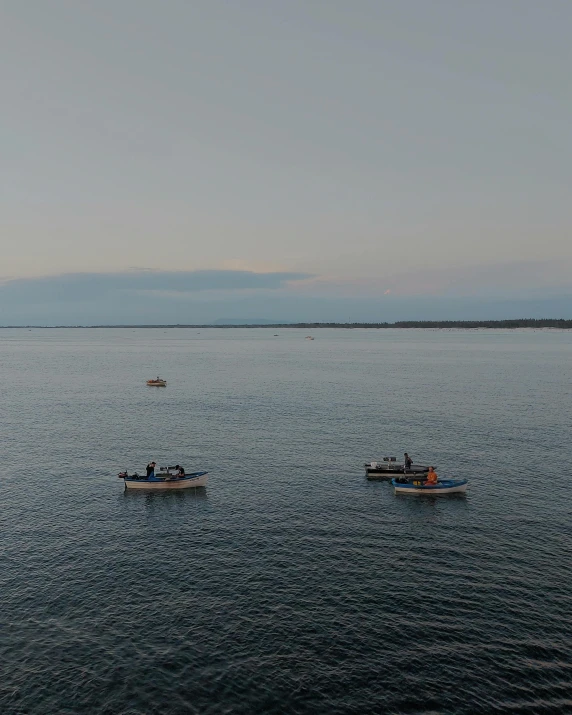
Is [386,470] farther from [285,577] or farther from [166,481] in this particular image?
[285,577]

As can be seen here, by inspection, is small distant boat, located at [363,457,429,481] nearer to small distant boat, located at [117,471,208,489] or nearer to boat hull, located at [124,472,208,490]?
small distant boat, located at [117,471,208,489]

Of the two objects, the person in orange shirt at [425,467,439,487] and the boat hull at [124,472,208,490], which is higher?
the person in orange shirt at [425,467,439,487]

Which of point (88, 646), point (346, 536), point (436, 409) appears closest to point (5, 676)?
point (88, 646)

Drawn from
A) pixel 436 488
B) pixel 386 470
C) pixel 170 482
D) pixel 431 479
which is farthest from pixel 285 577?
pixel 386 470

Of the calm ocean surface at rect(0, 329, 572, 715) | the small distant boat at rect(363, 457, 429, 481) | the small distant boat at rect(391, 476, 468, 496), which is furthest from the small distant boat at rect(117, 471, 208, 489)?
the small distant boat at rect(391, 476, 468, 496)

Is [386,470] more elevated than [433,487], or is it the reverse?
[386,470]

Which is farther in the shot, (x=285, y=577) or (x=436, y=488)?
(x=436, y=488)

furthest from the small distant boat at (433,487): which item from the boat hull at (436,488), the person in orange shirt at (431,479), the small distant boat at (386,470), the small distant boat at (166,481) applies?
the small distant boat at (166,481)
